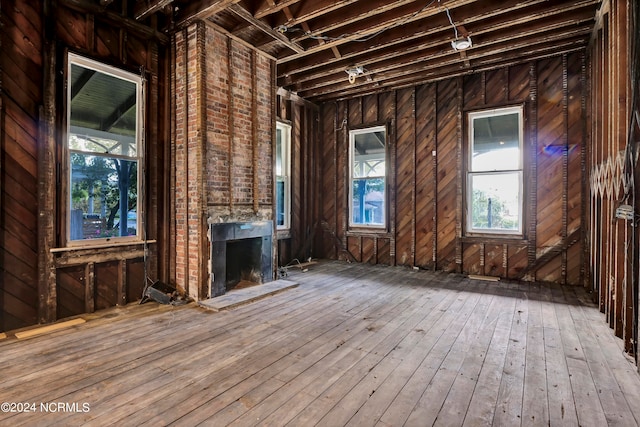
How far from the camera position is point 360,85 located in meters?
5.98

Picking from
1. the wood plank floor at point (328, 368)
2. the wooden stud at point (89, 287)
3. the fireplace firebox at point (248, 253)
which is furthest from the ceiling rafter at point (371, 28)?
the wooden stud at point (89, 287)

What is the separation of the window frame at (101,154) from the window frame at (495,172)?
5.13m

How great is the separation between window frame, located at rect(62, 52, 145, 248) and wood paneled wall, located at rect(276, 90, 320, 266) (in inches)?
108

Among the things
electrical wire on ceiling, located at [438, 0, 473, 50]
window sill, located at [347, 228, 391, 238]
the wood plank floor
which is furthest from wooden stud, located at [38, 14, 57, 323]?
window sill, located at [347, 228, 391, 238]

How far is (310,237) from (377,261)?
1.55 metres

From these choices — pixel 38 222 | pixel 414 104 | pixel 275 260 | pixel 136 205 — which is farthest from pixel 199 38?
pixel 414 104

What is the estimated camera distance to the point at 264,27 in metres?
3.97

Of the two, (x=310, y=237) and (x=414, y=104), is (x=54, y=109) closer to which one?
(x=310, y=237)

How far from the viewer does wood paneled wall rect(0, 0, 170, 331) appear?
2900mm

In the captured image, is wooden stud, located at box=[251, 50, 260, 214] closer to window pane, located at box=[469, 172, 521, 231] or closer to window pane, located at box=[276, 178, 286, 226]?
→ window pane, located at box=[276, 178, 286, 226]

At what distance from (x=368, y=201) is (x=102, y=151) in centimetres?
473

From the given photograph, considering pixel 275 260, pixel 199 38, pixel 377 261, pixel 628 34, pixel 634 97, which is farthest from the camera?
pixel 377 261

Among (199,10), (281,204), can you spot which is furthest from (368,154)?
(199,10)

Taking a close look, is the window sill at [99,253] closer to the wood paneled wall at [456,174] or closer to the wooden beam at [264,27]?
the wooden beam at [264,27]
